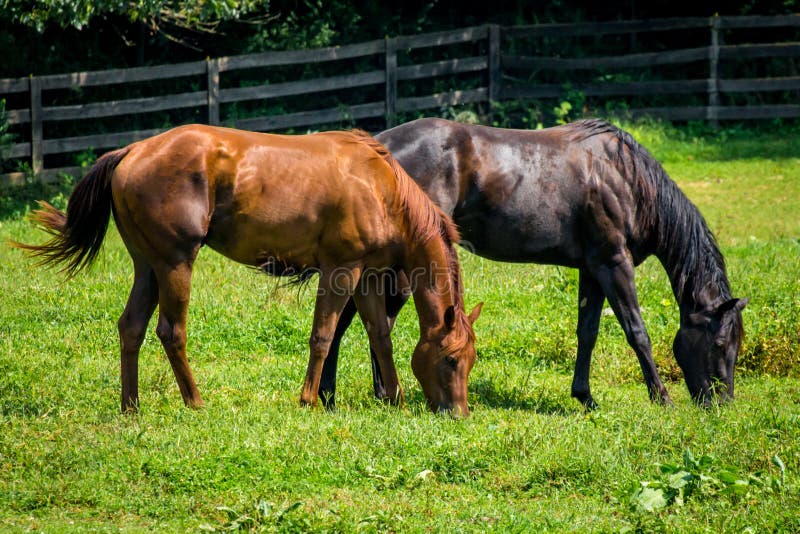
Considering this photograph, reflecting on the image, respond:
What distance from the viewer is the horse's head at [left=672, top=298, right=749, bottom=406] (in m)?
7.14

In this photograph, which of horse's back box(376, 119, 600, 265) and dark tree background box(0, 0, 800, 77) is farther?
dark tree background box(0, 0, 800, 77)

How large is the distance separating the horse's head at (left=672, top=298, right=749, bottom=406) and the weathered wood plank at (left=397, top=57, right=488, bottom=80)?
10.5 metres

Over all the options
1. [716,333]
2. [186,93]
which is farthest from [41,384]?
[186,93]

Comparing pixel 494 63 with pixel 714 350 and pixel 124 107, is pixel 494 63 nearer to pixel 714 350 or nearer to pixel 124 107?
pixel 124 107

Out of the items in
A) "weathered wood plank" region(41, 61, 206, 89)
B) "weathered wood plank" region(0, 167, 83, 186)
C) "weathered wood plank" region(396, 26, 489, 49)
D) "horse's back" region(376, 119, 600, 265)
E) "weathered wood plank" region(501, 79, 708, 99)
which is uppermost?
"weathered wood plank" region(396, 26, 489, 49)

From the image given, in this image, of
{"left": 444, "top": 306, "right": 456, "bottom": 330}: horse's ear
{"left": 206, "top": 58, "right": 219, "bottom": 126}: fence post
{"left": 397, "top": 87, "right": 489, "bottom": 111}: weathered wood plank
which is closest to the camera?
{"left": 444, "top": 306, "right": 456, "bottom": 330}: horse's ear

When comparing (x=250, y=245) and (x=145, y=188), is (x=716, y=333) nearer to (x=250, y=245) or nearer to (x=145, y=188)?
(x=250, y=245)

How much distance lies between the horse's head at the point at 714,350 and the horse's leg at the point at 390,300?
6.70 ft

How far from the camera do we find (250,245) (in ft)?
21.6

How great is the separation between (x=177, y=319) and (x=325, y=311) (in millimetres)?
942

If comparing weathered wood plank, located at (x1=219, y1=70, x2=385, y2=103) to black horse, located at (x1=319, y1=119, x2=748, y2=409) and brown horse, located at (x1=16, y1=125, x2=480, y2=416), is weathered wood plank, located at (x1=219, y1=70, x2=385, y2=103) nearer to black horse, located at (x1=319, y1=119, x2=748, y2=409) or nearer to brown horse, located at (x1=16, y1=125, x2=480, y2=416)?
black horse, located at (x1=319, y1=119, x2=748, y2=409)

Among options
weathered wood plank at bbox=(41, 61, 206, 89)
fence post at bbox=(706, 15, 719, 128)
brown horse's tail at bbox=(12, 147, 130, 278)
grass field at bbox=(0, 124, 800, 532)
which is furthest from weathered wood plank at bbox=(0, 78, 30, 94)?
fence post at bbox=(706, 15, 719, 128)

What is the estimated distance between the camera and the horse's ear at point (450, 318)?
21.5ft

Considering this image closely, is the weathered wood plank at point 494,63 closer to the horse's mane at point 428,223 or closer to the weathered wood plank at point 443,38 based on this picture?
the weathered wood plank at point 443,38
